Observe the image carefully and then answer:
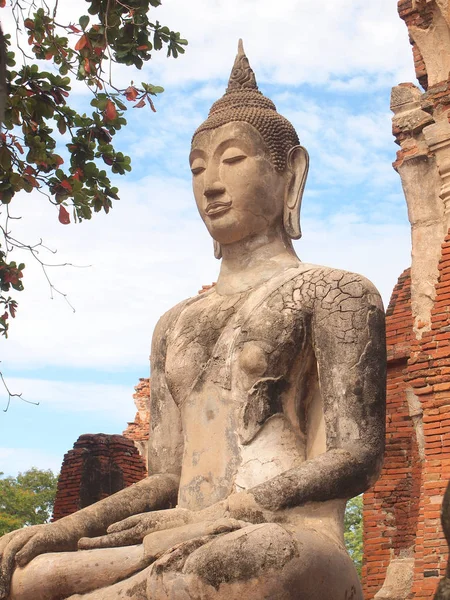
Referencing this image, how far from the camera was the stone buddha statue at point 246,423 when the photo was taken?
4.89m

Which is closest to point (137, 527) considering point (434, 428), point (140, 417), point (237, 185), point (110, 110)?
point (237, 185)

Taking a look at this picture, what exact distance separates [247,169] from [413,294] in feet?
22.0

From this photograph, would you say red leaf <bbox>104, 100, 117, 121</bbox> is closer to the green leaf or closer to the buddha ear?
the green leaf

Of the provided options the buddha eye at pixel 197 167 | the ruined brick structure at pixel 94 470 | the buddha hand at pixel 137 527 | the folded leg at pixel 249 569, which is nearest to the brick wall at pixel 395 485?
the ruined brick structure at pixel 94 470

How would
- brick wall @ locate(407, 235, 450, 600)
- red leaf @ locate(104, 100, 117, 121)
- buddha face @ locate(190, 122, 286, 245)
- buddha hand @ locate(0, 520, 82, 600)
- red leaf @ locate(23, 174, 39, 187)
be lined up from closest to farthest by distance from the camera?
buddha hand @ locate(0, 520, 82, 600)
buddha face @ locate(190, 122, 286, 245)
red leaf @ locate(104, 100, 117, 121)
red leaf @ locate(23, 174, 39, 187)
brick wall @ locate(407, 235, 450, 600)

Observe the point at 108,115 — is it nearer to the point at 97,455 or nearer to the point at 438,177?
the point at 438,177

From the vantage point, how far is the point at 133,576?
201 inches

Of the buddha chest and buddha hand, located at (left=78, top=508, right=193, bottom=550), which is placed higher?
the buddha chest

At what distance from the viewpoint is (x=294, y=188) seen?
251 inches

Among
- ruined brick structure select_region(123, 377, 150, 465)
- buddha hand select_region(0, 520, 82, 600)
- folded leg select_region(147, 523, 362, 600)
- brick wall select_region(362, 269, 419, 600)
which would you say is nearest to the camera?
folded leg select_region(147, 523, 362, 600)

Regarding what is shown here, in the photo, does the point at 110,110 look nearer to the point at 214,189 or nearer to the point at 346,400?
the point at 214,189

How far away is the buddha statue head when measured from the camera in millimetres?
6180

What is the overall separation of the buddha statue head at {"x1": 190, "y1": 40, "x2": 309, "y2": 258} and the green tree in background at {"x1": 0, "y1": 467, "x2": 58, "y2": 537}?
1064 inches

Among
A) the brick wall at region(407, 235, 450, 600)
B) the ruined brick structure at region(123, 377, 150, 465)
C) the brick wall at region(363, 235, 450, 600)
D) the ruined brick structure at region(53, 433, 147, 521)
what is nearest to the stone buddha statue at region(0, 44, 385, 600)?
the brick wall at region(407, 235, 450, 600)
